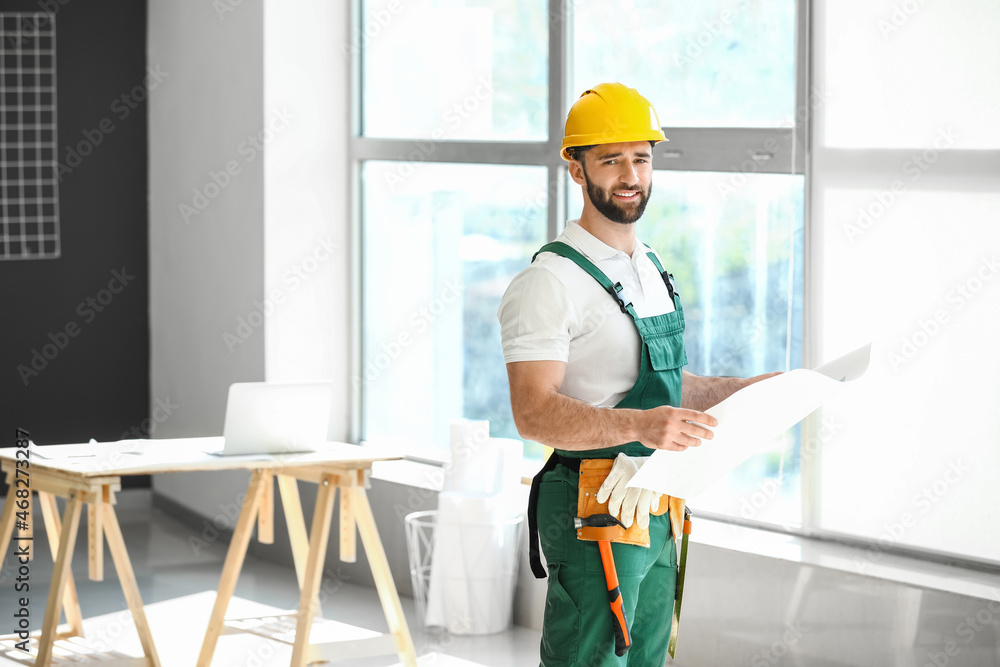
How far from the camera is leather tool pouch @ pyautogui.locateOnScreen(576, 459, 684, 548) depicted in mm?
2381

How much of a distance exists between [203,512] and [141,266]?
4.85 ft

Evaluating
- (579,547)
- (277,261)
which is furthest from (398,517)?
(579,547)

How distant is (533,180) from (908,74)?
1726 millimetres

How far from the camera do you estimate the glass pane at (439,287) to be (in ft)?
16.8

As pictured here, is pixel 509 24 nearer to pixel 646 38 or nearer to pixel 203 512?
pixel 646 38

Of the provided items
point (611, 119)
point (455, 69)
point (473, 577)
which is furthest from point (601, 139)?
point (455, 69)

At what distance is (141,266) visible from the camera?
6.88 m

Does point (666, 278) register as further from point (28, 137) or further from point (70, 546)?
point (28, 137)

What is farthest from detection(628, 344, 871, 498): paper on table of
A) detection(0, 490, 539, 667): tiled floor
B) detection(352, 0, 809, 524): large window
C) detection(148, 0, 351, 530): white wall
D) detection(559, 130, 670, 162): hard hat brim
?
detection(148, 0, 351, 530): white wall

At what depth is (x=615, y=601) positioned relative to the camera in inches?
92.8

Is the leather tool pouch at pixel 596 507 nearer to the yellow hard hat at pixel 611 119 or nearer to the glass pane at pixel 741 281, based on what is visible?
the yellow hard hat at pixel 611 119

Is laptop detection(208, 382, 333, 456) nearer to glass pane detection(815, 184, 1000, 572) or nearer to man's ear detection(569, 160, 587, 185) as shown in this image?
glass pane detection(815, 184, 1000, 572)

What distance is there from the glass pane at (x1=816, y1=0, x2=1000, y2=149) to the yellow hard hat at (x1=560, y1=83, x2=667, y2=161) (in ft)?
4.44

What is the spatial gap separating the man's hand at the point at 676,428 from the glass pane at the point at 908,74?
5.47 ft
